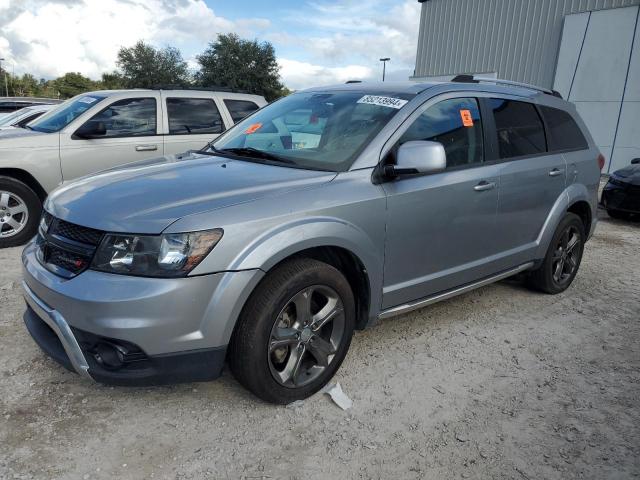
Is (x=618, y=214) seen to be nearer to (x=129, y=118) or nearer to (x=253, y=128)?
(x=253, y=128)

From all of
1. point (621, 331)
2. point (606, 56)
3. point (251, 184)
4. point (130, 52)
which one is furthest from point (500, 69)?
point (130, 52)

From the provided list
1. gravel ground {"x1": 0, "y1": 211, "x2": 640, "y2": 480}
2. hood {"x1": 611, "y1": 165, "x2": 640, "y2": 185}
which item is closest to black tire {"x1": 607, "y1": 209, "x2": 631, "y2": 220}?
hood {"x1": 611, "y1": 165, "x2": 640, "y2": 185}

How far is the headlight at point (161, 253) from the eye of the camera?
230 centimetres

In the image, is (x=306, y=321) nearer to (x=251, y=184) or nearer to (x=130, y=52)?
(x=251, y=184)

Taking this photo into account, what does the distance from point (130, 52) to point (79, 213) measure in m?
45.2

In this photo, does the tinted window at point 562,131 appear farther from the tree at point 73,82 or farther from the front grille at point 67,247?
the tree at point 73,82

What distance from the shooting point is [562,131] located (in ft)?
14.6

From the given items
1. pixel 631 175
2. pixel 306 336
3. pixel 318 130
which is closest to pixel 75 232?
pixel 306 336

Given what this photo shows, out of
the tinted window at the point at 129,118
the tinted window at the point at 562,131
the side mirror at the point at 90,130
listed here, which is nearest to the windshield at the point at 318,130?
the tinted window at the point at 562,131

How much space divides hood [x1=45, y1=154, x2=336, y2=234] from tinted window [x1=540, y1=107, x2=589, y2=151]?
2440 millimetres

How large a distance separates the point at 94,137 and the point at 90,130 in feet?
0.28

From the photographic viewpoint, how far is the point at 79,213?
252 cm

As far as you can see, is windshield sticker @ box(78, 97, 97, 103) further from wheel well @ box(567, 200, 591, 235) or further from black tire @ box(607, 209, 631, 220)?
black tire @ box(607, 209, 631, 220)

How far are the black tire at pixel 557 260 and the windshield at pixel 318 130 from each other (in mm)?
2041
